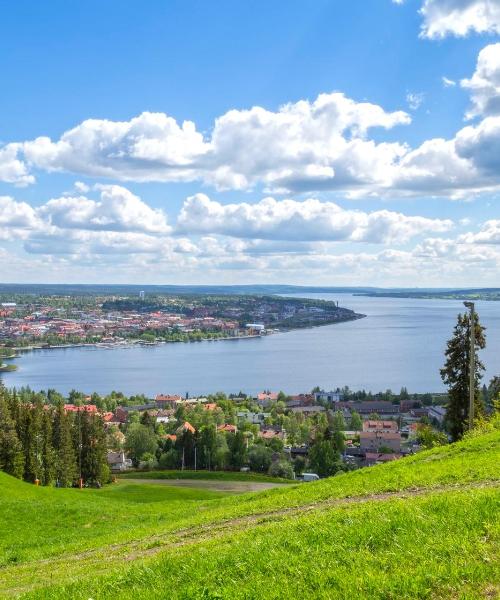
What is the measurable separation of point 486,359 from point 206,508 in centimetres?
10343

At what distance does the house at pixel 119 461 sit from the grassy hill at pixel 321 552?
4299 cm

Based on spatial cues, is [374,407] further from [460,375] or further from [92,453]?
[460,375]

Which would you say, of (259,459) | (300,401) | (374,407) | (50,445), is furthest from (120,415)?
(50,445)

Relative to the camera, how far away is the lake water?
10138cm

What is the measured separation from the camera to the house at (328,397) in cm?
8694

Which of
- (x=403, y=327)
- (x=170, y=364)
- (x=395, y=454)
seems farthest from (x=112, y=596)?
(x=403, y=327)

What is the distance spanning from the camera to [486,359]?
358 feet

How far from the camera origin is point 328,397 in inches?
3474

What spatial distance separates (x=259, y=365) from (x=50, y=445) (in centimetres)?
9153

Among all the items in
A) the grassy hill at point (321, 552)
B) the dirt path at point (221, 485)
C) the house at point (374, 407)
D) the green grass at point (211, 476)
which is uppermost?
the grassy hill at point (321, 552)

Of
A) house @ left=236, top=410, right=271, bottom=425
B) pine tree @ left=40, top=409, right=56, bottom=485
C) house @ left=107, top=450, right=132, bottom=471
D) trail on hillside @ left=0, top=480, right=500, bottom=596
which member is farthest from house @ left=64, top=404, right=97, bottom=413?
trail on hillside @ left=0, top=480, right=500, bottom=596

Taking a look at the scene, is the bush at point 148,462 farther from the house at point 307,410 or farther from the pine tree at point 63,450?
the house at point 307,410

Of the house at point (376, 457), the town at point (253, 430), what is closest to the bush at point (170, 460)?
the town at point (253, 430)

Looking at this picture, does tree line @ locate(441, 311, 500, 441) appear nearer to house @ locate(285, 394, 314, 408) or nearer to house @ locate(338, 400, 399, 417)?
house @ locate(285, 394, 314, 408)
